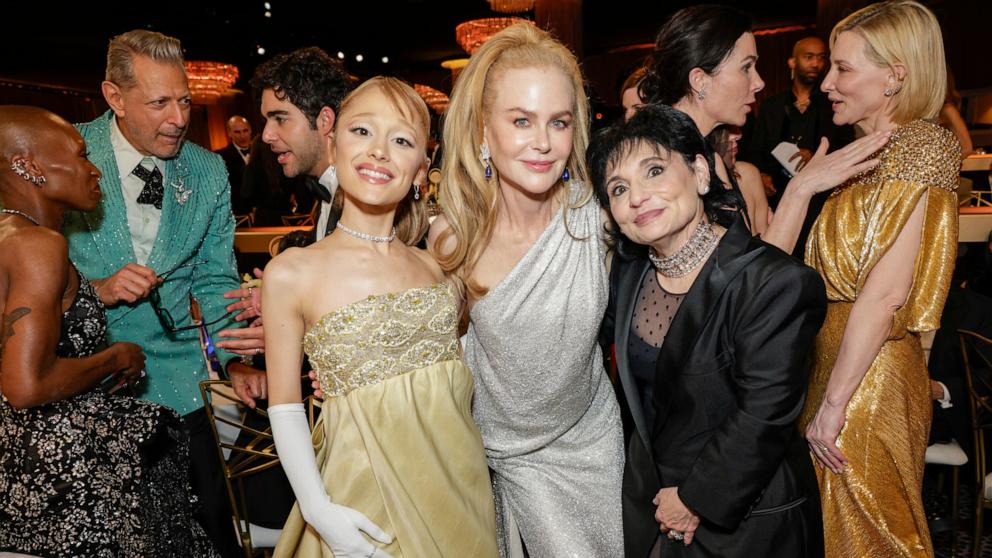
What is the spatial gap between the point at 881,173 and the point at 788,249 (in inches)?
12.5

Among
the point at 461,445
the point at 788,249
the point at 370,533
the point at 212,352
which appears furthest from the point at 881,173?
the point at 212,352

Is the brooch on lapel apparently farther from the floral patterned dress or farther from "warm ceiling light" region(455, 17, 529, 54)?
"warm ceiling light" region(455, 17, 529, 54)

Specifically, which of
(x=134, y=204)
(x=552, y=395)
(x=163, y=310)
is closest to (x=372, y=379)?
(x=552, y=395)

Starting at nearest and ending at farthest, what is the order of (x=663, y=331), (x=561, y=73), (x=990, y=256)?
(x=663, y=331)
(x=561, y=73)
(x=990, y=256)

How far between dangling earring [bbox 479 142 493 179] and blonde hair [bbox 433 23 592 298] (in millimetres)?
21

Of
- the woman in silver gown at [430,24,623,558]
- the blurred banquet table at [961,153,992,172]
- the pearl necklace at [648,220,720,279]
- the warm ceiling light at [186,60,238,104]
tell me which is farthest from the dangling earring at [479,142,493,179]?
the warm ceiling light at [186,60,238,104]

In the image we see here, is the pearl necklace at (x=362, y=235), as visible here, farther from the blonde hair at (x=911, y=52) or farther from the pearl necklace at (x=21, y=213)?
the blonde hair at (x=911, y=52)

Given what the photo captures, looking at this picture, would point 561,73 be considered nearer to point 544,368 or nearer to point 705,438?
point 544,368

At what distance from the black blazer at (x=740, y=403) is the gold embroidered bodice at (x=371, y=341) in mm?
577

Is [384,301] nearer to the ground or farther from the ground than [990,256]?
farther from the ground

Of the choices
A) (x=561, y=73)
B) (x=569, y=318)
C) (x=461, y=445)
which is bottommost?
(x=461, y=445)

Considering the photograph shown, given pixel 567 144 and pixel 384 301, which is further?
pixel 567 144

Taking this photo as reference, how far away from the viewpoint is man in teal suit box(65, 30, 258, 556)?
2275 millimetres

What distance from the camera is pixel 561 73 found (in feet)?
6.00
